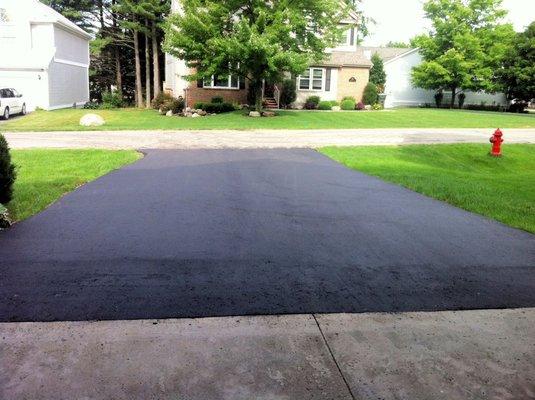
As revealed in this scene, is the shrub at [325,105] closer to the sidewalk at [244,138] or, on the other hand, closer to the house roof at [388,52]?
the house roof at [388,52]

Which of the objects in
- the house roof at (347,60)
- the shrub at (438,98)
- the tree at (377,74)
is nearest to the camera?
the house roof at (347,60)

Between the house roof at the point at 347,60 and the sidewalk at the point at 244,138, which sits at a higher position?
the house roof at the point at 347,60

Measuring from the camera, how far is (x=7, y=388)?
112 inches

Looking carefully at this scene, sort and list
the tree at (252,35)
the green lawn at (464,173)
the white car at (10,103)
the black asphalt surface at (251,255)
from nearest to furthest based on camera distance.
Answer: the black asphalt surface at (251,255) < the green lawn at (464,173) < the tree at (252,35) < the white car at (10,103)

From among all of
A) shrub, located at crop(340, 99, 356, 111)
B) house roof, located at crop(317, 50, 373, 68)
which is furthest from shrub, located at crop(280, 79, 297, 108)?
shrub, located at crop(340, 99, 356, 111)

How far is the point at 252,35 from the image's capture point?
23.1m

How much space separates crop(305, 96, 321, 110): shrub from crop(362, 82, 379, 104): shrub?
14.1ft

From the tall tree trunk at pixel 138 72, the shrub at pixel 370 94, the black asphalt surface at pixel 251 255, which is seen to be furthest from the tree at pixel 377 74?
the black asphalt surface at pixel 251 255

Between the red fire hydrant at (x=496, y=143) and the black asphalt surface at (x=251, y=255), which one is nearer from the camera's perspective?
the black asphalt surface at (x=251, y=255)

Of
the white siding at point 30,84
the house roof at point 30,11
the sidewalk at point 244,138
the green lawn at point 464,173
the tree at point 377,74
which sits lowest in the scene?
the green lawn at point 464,173

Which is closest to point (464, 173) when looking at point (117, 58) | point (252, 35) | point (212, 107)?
point (252, 35)

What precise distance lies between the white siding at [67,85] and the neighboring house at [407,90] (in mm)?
25332

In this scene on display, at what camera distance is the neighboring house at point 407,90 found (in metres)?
45.3

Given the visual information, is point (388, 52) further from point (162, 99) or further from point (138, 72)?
point (162, 99)
